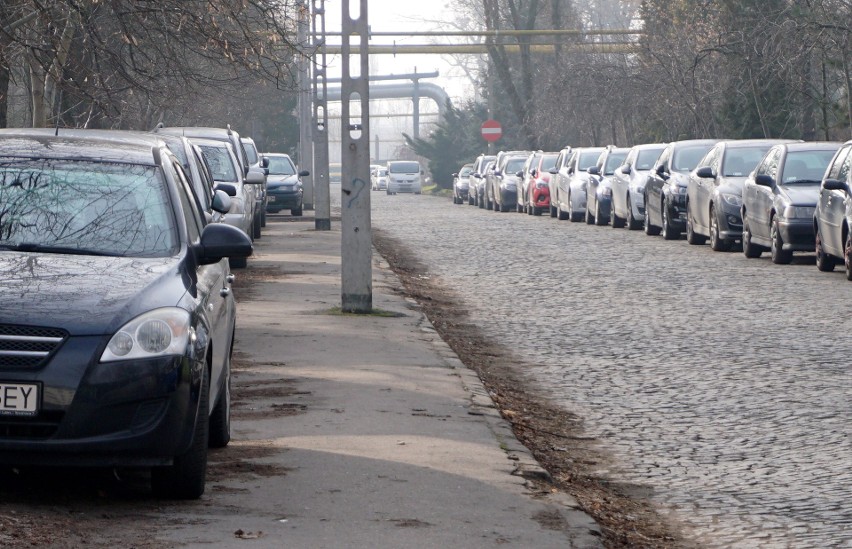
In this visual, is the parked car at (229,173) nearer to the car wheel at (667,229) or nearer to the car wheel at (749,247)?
the car wheel at (749,247)

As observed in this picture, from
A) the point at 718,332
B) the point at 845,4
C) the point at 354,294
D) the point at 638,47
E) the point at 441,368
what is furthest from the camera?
the point at 638,47

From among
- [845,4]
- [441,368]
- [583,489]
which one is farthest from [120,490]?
[845,4]

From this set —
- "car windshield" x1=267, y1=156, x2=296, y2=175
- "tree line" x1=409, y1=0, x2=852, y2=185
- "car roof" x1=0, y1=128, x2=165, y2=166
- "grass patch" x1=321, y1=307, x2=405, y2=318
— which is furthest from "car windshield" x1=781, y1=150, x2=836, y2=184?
"car windshield" x1=267, y1=156, x2=296, y2=175

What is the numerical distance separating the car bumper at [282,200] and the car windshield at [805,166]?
21.0 metres

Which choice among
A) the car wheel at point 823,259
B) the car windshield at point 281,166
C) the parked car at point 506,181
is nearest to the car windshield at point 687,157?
the car wheel at point 823,259

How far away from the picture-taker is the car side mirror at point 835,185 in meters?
18.5

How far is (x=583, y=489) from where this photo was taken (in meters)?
7.66

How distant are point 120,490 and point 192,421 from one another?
68 centimetres

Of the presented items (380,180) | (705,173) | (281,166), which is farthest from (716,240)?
(380,180)

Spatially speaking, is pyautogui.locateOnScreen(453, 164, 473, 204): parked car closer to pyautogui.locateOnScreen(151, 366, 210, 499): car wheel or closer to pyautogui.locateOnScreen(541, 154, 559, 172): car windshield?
pyautogui.locateOnScreen(541, 154, 559, 172): car windshield

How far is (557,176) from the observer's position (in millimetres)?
40594

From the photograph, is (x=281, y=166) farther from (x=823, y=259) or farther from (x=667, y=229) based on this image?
(x=823, y=259)

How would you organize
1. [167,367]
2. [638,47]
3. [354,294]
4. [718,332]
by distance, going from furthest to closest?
[638,47], [354,294], [718,332], [167,367]

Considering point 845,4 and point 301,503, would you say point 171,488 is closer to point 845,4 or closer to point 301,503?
point 301,503
